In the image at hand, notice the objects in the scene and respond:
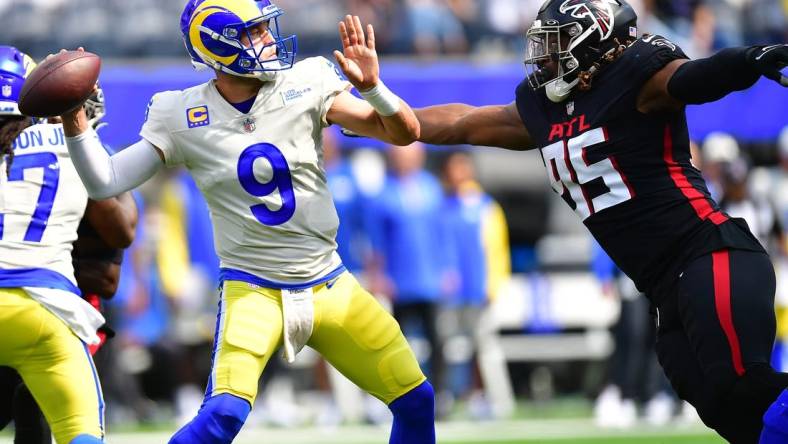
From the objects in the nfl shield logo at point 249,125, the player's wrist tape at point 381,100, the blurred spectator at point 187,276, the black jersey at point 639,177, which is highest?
the player's wrist tape at point 381,100

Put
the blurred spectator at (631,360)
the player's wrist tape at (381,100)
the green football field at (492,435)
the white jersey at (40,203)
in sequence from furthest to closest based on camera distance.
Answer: the blurred spectator at (631,360), the green football field at (492,435), the white jersey at (40,203), the player's wrist tape at (381,100)

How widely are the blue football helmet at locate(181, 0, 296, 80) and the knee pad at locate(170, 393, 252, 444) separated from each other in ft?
3.92

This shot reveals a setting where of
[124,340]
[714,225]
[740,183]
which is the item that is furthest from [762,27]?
[714,225]

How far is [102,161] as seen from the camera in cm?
490

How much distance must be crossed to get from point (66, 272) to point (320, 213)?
984 mm

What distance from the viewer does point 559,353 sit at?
11.1 meters

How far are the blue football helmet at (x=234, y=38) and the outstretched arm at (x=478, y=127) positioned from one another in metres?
0.74

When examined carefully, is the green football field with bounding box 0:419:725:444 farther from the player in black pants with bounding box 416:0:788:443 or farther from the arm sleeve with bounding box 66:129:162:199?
the arm sleeve with bounding box 66:129:162:199

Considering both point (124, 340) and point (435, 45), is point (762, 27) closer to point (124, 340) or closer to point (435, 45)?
point (435, 45)

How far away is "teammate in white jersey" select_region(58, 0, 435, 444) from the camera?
5.09 meters

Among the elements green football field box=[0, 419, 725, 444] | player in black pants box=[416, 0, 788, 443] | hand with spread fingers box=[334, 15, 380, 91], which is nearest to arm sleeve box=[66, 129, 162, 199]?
hand with spread fingers box=[334, 15, 380, 91]

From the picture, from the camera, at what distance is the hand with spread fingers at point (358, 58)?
4.86m

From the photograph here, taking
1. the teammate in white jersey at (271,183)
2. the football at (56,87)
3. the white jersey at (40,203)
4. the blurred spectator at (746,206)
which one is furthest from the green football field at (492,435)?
the football at (56,87)

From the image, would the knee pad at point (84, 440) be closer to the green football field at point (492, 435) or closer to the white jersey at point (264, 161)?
the white jersey at point (264, 161)
